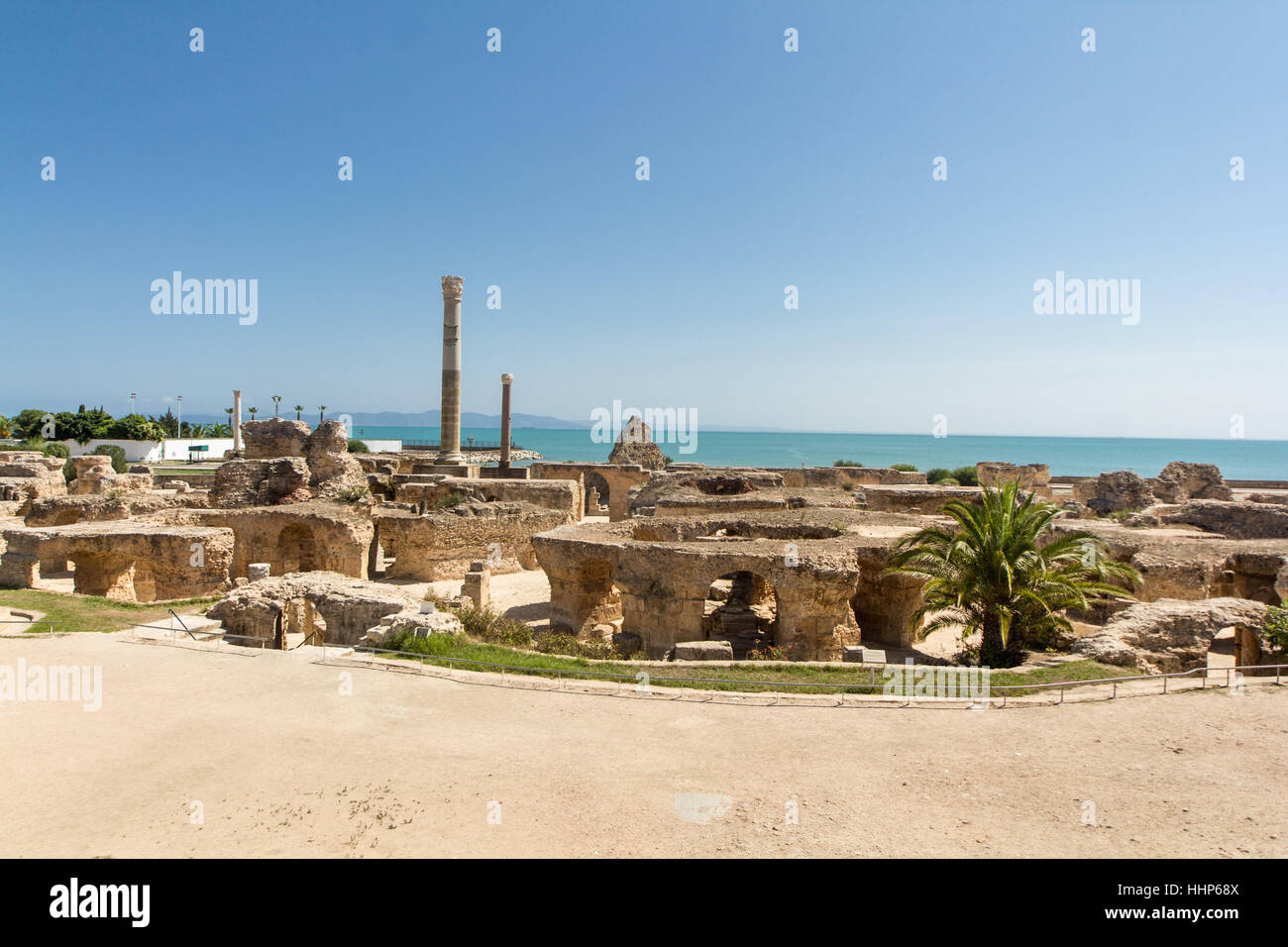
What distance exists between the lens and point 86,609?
15500 mm

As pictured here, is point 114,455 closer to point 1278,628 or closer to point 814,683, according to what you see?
point 814,683

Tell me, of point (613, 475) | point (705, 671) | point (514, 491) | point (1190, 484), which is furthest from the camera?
point (613, 475)

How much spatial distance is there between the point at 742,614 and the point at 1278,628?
33.1ft

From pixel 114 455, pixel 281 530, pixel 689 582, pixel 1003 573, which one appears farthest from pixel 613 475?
pixel 114 455

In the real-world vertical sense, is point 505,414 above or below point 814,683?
above

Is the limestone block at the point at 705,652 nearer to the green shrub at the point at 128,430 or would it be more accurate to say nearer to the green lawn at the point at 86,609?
the green lawn at the point at 86,609

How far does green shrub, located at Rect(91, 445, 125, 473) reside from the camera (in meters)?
48.5

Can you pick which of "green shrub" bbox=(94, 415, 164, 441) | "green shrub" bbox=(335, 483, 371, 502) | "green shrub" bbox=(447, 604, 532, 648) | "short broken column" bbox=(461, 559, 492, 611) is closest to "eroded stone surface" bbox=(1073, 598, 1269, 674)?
"green shrub" bbox=(447, 604, 532, 648)

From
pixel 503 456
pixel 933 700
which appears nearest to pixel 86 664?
pixel 933 700

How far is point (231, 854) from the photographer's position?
601 cm

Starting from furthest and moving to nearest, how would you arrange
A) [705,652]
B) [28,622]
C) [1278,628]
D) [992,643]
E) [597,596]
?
[597,596]
[28,622]
[705,652]
[992,643]
[1278,628]

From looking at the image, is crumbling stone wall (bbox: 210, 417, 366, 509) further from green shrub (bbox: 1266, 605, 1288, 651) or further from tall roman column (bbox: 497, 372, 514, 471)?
green shrub (bbox: 1266, 605, 1288, 651)
